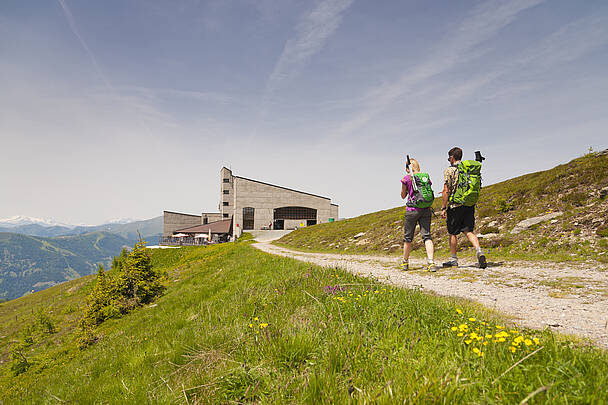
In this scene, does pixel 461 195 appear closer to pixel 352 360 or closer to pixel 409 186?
pixel 409 186

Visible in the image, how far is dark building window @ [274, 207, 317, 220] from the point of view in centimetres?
7600

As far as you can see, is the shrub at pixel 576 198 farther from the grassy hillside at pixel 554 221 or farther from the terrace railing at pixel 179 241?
the terrace railing at pixel 179 241

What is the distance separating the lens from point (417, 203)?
8.73 m

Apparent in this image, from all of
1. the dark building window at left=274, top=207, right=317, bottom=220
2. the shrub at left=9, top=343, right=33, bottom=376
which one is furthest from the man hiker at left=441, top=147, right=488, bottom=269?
the dark building window at left=274, top=207, right=317, bottom=220

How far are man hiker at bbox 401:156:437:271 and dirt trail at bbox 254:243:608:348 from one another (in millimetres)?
897

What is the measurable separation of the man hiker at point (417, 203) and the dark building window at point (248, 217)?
2590 inches

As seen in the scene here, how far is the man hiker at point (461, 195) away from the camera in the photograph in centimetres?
793

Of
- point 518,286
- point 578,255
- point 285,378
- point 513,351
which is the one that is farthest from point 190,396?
point 578,255

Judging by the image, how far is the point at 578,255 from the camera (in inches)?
324

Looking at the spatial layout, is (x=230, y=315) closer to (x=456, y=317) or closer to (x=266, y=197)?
(x=456, y=317)

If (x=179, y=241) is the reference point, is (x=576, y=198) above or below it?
above

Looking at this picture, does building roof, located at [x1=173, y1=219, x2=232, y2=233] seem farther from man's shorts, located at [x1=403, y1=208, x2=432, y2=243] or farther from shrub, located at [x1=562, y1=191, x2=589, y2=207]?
shrub, located at [x1=562, y1=191, x2=589, y2=207]

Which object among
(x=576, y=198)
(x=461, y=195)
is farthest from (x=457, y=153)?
(x=576, y=198)

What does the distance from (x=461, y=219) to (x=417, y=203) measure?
4.45 ft
